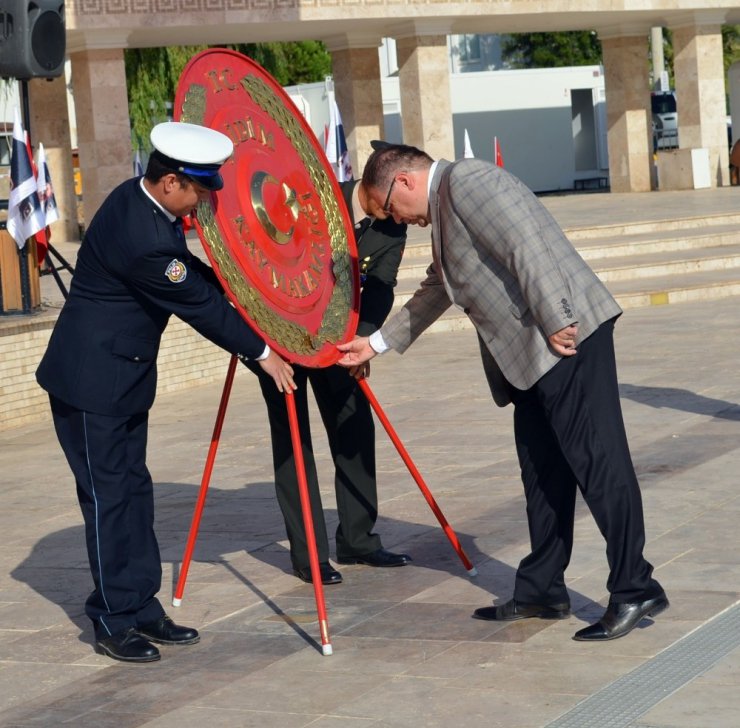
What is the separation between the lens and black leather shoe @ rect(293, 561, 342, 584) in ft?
19.1

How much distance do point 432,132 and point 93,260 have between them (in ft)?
75.6

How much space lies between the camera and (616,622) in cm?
480

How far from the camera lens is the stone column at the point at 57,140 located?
26125 millimetres

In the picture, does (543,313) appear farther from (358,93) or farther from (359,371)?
(358,93)

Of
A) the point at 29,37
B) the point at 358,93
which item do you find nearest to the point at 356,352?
the point at 29,37

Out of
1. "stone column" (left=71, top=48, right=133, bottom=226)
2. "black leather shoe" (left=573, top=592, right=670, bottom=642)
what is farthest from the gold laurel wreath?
"stone column" (left=71, top=48, right=133, bottom=226)

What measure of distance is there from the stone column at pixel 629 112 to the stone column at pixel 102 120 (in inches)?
421

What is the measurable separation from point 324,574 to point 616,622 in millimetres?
1423

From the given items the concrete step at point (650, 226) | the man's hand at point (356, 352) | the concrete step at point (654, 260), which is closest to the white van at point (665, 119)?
the concrete step at point (650, 226)

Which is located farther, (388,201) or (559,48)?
(559,48)

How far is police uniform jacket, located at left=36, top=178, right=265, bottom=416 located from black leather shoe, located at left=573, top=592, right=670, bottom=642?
4.68 ft

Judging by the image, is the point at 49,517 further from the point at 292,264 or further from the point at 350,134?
the point at 350,134

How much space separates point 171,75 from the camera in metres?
32.0

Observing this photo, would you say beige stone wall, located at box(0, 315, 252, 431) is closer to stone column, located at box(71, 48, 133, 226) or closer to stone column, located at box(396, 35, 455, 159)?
stone column, located at box(71, 48, 133, 226)
